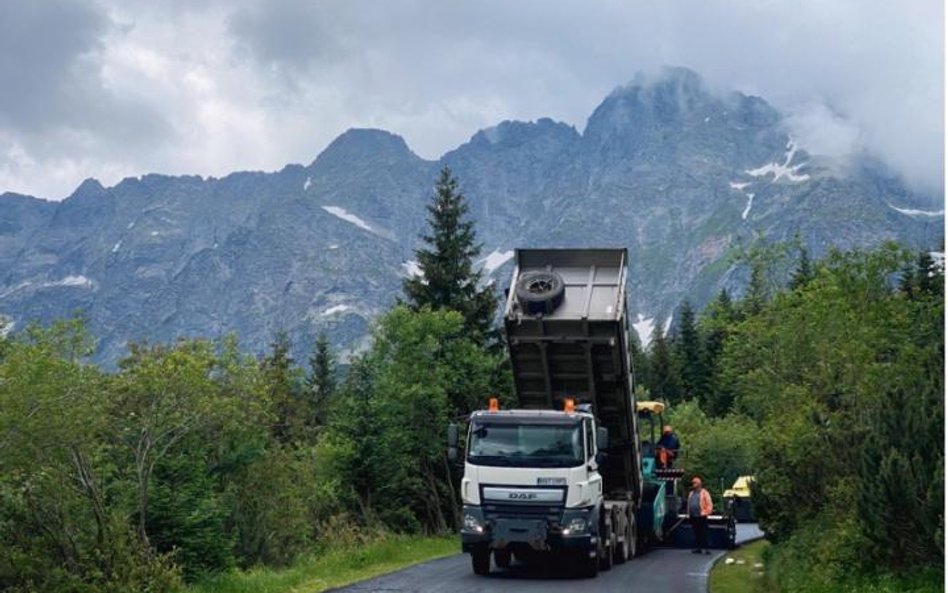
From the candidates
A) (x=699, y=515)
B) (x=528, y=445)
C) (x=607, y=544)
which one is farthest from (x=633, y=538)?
(x=528, y=445)

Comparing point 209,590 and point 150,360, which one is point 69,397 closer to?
point 150,360

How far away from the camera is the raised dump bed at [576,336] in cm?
2125

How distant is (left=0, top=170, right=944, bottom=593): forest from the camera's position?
14117 mm

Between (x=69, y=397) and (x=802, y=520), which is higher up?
(x=69, y=397)

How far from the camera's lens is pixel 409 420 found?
32.4 meters

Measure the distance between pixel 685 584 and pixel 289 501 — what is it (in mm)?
8898

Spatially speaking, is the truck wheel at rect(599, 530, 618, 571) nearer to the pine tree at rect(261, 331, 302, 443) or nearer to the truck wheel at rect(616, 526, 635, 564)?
the truck wheel at rect(616, 526, 635, 564)

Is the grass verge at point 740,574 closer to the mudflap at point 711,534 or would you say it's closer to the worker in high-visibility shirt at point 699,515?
the mudflap at point 711,534

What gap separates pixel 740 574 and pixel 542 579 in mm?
4263

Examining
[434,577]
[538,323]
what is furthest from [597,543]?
[538,323]

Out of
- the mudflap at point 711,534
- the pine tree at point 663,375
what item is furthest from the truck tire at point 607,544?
the pine tree at point 663,375

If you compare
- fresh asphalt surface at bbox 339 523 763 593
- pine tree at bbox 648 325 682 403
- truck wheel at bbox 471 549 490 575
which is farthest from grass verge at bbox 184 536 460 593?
pine tree at bbox 648 325 682 403

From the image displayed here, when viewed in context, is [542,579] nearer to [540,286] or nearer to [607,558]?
[607,558]

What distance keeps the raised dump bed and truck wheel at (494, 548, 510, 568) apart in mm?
3181
